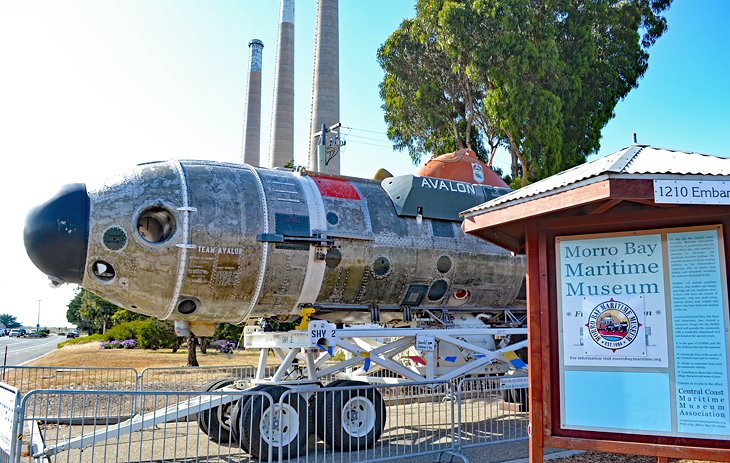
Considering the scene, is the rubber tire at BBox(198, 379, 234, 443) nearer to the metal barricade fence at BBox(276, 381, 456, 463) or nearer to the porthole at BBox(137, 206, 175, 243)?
the metal barricade fence at BBox(276, 381, 456, 463)

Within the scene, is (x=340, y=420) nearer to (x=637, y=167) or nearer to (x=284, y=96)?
(x=637, y=167)

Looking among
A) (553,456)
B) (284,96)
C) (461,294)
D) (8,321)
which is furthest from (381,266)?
(8,321)

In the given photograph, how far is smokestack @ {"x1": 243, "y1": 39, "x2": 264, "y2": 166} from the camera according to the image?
48.9 m

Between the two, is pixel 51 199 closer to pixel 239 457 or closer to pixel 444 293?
pixel 239 457

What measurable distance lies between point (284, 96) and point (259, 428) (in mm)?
39997

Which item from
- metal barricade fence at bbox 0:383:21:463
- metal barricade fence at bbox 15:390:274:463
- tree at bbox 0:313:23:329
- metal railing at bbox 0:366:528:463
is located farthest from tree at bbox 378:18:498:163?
tree at bbox 0:313:23:329

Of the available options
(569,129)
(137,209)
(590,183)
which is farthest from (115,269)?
(569,129)

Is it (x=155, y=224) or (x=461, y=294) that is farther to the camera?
(x=461, y=294)

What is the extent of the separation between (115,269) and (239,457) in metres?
2.90

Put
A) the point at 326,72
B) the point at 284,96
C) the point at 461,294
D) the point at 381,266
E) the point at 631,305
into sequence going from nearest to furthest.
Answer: the point at 631,305 → the point at 381,266 → the point at 461,294 → the point at 326,72 → the point at 284,96

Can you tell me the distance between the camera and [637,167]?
187 inches

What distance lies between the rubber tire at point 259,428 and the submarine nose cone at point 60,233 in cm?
284

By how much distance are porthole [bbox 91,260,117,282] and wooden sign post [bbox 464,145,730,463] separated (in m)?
5.30

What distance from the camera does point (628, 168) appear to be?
4.72 meters
